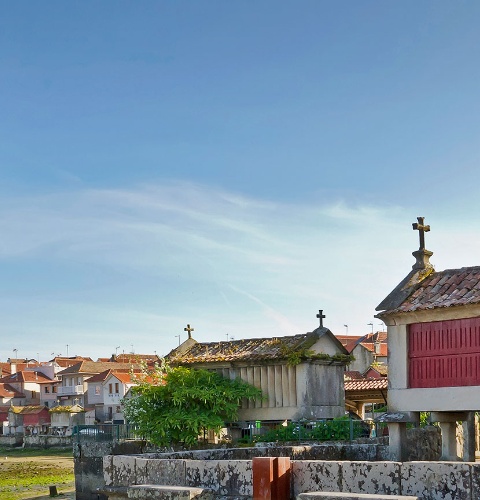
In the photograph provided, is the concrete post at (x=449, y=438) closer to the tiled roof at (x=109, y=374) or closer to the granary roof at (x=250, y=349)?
the granary roof at (x=250, y=349)

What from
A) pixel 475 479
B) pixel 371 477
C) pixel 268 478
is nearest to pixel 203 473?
pixel 268 478

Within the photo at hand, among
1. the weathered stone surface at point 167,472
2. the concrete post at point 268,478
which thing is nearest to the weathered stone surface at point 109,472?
the weathered stone surface at point 167,472

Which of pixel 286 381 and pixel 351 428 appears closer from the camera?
pixel 351 428

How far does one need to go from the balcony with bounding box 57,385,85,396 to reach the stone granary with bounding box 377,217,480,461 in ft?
292

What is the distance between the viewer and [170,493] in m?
12.4

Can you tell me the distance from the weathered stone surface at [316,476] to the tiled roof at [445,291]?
17.0 ft

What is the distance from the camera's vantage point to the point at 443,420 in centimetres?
1747

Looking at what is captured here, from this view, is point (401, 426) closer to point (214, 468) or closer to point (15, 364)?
point (214, 468)

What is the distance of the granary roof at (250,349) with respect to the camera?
2523 centimetres

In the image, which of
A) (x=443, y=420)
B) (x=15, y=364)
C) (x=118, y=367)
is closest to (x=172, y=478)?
(x=443, y=420)

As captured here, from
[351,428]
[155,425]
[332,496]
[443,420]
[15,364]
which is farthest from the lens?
[15,364]

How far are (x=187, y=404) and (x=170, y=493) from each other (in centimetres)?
1257

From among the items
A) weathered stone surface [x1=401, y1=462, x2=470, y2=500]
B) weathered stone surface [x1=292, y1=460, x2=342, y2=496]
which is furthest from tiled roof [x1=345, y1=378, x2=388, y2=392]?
weathered stone surface [x1=401, y1=462, x2=470, y2=500]

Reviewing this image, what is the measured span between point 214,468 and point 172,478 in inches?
35.7
